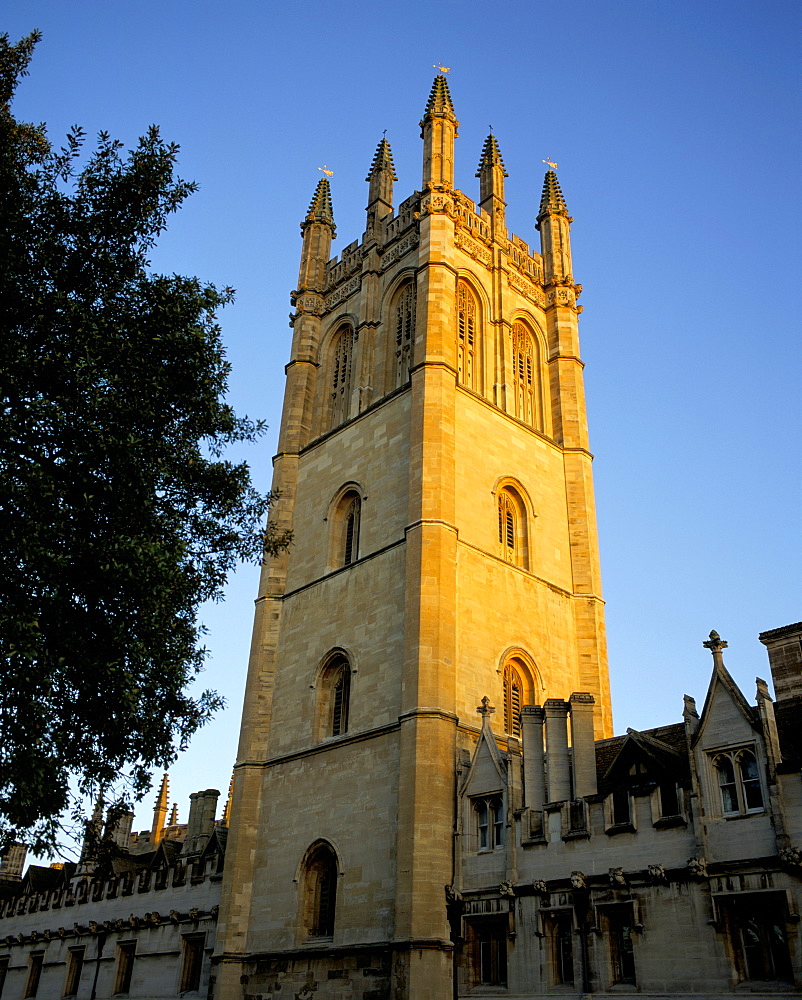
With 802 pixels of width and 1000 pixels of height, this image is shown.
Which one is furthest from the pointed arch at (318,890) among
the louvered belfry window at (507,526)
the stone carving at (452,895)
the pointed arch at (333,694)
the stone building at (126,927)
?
the louvered belfry window at (507,526)

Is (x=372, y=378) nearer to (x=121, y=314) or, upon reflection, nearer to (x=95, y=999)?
(x=121, y=314)

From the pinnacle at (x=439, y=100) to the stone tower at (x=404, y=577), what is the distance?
0.16m

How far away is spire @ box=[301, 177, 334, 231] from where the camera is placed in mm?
40625

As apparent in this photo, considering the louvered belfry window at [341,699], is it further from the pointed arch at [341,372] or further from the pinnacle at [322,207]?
A: the pinnacle at [322,207]

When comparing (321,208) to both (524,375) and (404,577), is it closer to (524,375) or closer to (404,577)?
(524,375)

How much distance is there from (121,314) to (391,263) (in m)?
19.9

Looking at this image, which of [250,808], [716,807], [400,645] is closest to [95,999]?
[250,808]

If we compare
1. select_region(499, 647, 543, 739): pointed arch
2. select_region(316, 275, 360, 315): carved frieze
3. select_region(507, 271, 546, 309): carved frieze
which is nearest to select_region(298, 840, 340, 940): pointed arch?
select_region(499, 647, 543, 739): pointed arch

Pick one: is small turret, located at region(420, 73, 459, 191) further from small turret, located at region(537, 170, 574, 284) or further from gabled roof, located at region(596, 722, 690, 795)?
gabled roof, located at region(596, 722, 690, 795)

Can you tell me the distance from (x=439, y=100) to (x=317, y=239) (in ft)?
24.9

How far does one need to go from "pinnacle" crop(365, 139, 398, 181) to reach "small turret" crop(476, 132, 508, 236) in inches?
141

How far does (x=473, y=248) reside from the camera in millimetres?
34469

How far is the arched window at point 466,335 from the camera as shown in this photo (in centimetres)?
3166

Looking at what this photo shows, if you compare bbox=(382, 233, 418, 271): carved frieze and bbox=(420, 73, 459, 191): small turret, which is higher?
bbox=(420, 73, 459, 191): small turret
